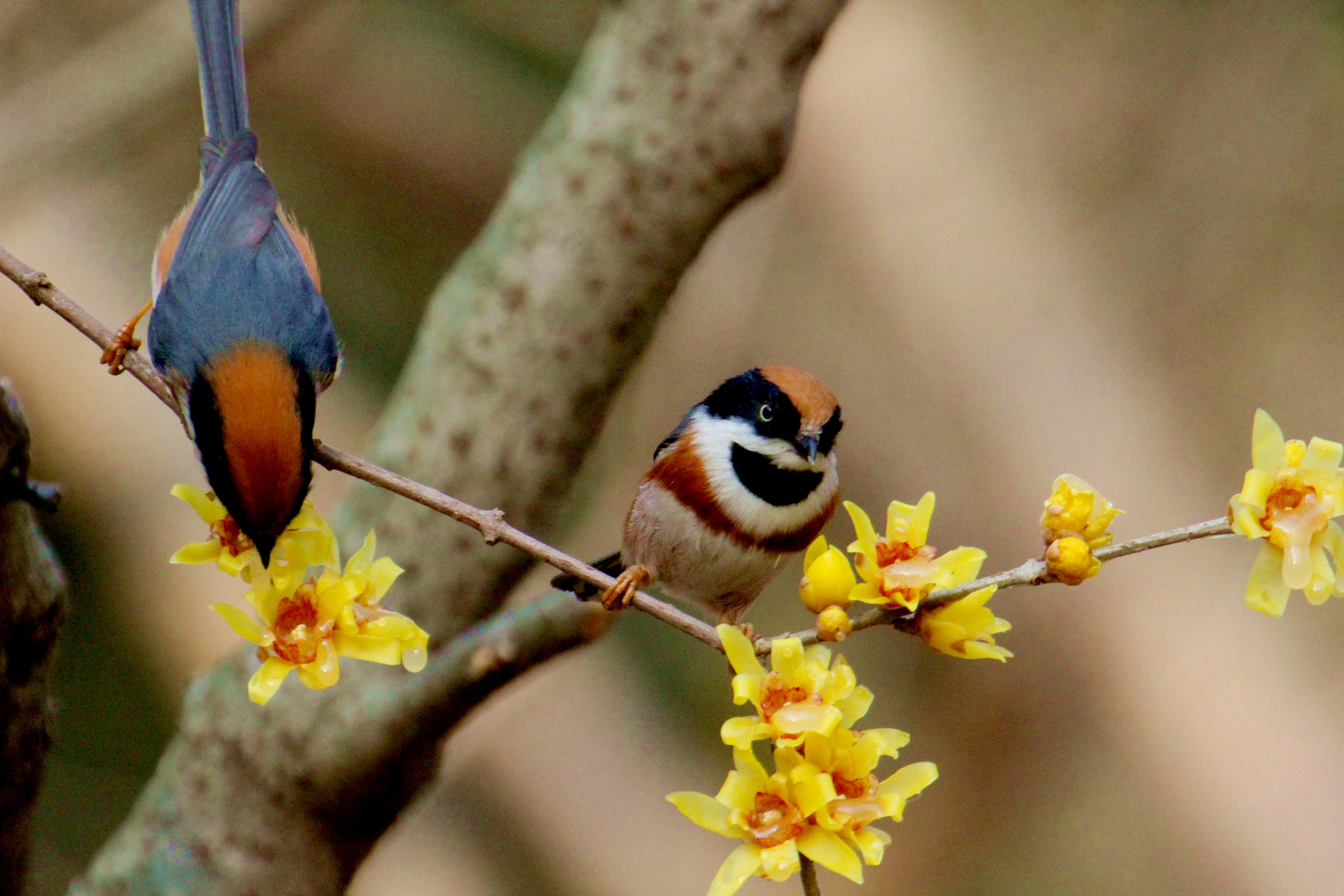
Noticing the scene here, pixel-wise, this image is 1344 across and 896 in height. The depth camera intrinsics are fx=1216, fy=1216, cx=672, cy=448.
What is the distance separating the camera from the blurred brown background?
310 cm

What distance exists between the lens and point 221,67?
2.05 meters

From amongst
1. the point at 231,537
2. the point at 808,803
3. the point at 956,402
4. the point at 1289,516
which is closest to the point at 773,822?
the point at 808,803

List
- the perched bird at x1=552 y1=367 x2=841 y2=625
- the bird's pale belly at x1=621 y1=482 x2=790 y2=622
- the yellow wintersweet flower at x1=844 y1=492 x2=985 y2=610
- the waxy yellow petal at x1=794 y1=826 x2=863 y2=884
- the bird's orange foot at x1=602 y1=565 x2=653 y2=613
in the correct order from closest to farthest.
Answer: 1. the waxy yellow petal at x1=794 y1=826 x2=863 y2=884
2. the yellow wintersweet flower at x1=844 y1=492 x2=985 y2=610
3. the bird's orange foot at x1=602 y1=565 x2=653 y2=613
4. the perched bird at x1=552 y1=367 x2=841 y2=625
5. the bird's pale belly at x1=621 y1=482 x2=790 y2=622

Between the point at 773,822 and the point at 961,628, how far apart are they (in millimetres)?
246

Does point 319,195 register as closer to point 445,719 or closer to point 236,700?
point 236,700

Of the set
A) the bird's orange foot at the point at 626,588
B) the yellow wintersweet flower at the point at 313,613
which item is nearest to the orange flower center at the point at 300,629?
the yellow wintersweet flower at the point at 313,613

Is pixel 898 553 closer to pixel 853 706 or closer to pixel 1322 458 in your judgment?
pixel 853 706

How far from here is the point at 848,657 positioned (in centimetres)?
414

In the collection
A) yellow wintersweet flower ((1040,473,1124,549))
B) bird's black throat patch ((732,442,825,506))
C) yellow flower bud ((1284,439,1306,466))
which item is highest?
yellow flower bud ((1284,439,1306,466))

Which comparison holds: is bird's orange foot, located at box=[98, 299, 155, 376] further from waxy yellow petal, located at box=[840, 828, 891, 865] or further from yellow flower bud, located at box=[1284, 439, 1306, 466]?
yellow flower bud, located at box=[1284, 439, 1306, 466]

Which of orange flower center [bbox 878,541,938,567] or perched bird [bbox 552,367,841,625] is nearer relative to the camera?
orange flower center [bbox 878,541,938,567]

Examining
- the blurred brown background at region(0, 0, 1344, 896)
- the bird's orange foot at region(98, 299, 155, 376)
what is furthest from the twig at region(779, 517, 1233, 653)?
the blurred brown background at region(0, 0, 1344, 896)

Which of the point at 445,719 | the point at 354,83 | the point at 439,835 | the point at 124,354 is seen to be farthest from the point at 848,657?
the point at 124,354

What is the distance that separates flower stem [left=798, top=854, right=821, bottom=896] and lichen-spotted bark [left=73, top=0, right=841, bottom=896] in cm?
144
